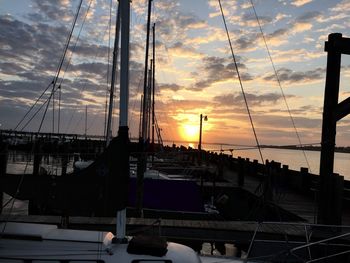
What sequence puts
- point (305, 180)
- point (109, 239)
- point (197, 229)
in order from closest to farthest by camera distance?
point (109, 239), point (197, 229), point (305, 180)

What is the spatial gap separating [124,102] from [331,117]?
6.94m

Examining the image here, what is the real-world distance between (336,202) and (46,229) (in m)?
7.90

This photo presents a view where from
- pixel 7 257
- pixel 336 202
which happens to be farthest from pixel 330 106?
pixel 7 257

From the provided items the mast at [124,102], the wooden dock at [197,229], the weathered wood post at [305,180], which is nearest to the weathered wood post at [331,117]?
the wooden dock at [197,229]

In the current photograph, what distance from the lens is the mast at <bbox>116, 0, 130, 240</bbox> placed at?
594cm

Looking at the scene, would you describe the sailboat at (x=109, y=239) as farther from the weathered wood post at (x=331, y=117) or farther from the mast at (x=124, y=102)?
the weathered wood post at (x=331, y=117)

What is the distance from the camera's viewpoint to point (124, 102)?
20.0ft

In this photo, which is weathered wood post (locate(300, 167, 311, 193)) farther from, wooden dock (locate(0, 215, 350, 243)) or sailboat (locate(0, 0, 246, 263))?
sailboat (locate(0, 0, 246, 263))

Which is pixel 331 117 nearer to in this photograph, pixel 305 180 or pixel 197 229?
pixel 197 229

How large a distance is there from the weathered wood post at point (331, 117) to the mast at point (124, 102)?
679cm

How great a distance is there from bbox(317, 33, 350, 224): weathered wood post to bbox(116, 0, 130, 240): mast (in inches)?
267

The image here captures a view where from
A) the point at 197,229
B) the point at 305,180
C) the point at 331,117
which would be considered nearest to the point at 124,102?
the point at 197,229

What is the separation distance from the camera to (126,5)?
6.06 metres

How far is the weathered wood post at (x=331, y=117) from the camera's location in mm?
10984
